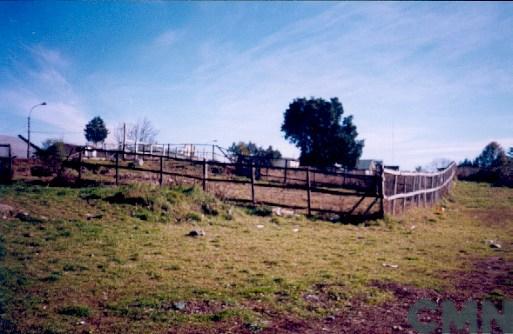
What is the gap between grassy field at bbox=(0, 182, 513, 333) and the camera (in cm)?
385

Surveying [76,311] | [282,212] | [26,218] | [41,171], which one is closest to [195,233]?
[26,218]

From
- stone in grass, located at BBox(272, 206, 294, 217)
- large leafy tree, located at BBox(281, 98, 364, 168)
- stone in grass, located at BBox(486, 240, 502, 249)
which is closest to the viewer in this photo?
stone in grass, located at BBox(486, 240, 502, 249)

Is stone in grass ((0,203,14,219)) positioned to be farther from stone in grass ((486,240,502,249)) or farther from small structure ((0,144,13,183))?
stone in grass ((486,240,502,249))

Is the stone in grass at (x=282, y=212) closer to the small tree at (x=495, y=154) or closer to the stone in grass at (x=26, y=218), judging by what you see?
the small tree at (x=495, y=154)

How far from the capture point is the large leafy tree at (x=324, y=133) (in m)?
47.6

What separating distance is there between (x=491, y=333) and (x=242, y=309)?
276 cm

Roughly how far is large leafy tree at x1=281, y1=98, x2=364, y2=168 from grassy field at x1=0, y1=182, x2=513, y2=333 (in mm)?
36669

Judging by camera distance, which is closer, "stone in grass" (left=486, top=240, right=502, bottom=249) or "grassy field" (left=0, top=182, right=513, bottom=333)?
"grassy field" (left=0, top=182, right=513, bottom=333)

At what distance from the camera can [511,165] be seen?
4.85 m

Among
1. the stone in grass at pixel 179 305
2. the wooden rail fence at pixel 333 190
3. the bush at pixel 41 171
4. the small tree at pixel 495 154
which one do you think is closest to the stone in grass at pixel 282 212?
the wooden rail fence at pixel 333 190

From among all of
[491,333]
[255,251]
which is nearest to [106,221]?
[255,251]

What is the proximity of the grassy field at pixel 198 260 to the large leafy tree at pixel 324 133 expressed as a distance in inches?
1444

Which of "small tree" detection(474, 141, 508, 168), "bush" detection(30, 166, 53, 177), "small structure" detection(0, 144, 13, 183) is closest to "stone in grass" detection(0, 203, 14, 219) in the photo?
"small structure" detection(0, 144, 13, 183)

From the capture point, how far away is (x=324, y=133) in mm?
48906
